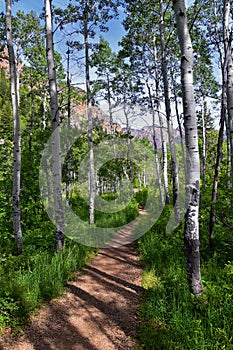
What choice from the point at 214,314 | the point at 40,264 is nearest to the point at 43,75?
the point at 40,264

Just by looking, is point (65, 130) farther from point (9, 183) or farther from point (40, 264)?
point (40, 264)

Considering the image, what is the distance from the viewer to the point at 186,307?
4.03m

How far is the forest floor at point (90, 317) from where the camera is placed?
3.71 metres

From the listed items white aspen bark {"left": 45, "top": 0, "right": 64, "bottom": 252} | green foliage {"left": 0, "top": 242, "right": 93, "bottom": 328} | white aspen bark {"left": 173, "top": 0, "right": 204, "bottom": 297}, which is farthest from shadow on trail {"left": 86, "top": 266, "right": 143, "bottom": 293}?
white aspen bark {"left": 173, "top": 0, "right": 204, "bottom": 297}

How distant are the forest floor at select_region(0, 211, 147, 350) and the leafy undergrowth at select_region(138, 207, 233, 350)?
27 cm

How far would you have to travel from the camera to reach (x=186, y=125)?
13.7 ft

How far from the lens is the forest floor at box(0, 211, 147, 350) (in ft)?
12.2

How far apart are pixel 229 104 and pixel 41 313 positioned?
6.54 m

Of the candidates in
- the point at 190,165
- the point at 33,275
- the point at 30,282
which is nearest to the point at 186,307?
the point at 190,165

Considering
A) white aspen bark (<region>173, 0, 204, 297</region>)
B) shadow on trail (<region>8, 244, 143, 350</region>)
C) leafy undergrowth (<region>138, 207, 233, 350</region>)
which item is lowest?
shadow on trail (<region>8, 244, 143, 350</region>)

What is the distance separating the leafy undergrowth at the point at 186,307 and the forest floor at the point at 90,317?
27 centimetres

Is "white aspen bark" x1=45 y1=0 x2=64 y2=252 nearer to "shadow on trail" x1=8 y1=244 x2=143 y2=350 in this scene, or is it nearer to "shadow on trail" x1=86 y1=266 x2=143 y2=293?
"shadow on trail" x1=86 y1=266 x2=143 y2=293

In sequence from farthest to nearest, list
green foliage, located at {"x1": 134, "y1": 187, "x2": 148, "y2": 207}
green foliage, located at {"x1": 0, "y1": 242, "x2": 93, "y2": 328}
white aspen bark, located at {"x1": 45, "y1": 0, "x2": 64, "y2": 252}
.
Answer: green foliage, located at {"x1": 134, "y1": 187, "x2": 148, "y2": 207} < white aspen bark, located at {"x1": 45, "y1": 0, "x2": 64, "y2": 252} < green foliage, located at {"x1": 0, "y1": 242, "x2": 93, "y2": 328}

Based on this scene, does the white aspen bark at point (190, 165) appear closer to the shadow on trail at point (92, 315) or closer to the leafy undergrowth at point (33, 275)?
the shadow on trail at point (92, 315)
